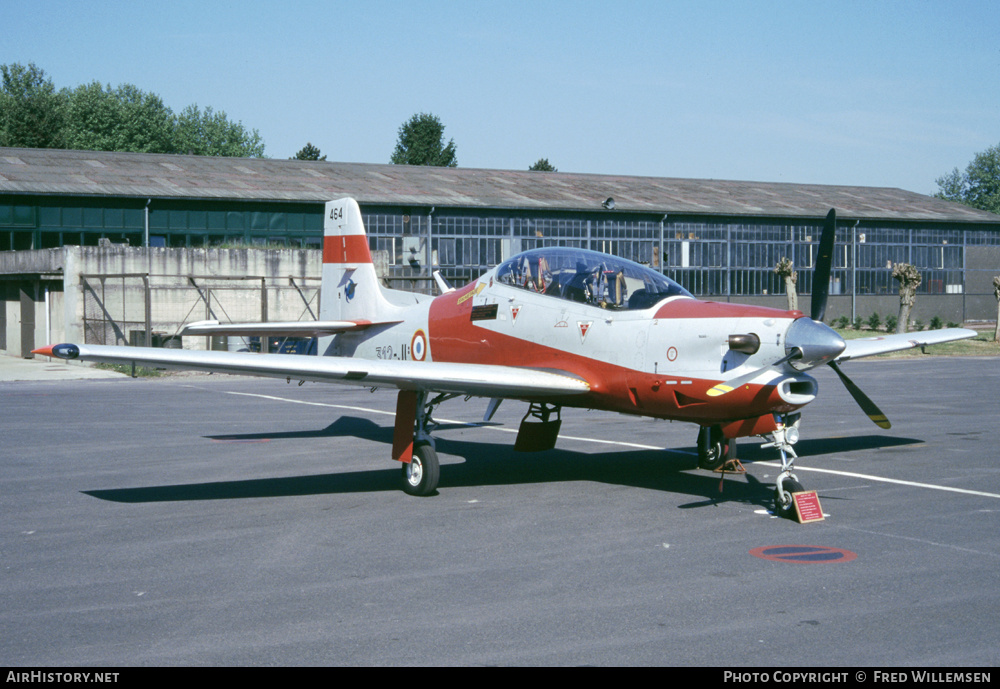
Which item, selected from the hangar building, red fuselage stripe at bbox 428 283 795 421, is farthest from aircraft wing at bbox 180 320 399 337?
the hangar building

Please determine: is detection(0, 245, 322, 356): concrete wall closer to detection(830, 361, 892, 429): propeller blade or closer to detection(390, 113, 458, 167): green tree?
detection(830, 361, 892, 429): propeller blade

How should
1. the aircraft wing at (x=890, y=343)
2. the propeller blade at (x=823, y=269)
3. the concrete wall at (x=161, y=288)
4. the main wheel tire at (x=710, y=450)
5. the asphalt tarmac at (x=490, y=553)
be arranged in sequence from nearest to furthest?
1. the asphalt tarmac at (x=490, y=553)
2. the propeller blade at (x=823, y=269)
3. the main wheel tire at (x=710, y=450)
4. the aircraft wing at (x=890, y=343)
5. the concrete wall at (x=161, y=288)

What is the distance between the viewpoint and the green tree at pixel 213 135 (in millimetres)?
124312

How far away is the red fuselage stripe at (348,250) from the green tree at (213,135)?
11235 cm

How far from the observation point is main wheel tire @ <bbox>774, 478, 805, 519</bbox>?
964cm

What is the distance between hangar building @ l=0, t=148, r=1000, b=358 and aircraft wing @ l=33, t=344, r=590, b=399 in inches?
1038

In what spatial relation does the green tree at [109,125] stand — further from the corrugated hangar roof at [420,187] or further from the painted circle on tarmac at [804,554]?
the painted circle on tarmac at [804,554]

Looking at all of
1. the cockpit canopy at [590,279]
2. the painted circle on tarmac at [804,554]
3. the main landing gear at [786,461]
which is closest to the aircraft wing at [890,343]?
the main landing gear at [786,461]

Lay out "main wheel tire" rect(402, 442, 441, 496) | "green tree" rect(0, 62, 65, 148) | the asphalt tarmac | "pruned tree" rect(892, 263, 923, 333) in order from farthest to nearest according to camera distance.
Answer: "green tree" rect(0, 62, 65, 148)
"pruned tree" rect(892, 263, 923, 333)
"main wheel tire" rect(402, 442, 441, 496)
the asphalt tarmac

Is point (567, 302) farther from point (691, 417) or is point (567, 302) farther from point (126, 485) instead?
point (126, 485)

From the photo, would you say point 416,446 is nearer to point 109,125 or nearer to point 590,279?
point 590,279

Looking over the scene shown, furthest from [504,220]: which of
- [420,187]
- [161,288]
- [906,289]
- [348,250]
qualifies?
[348,250]

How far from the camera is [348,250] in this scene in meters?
16.8
